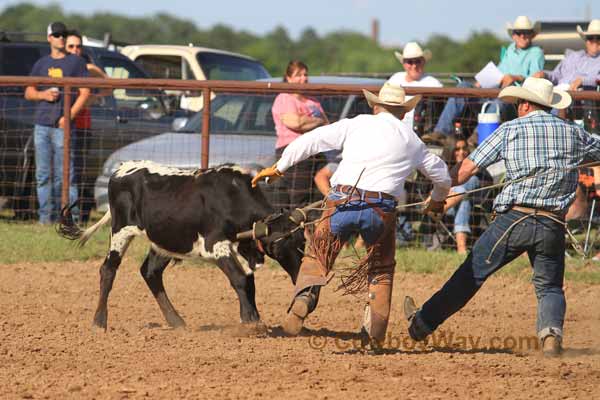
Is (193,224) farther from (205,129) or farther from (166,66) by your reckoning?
(166,66)

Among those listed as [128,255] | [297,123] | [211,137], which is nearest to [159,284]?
[128,255]

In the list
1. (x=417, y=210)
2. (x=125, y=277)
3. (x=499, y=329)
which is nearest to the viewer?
(x=499, y=329)

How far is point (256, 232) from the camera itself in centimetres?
773

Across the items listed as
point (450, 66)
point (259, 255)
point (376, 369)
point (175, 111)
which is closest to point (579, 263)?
point (259, 255)

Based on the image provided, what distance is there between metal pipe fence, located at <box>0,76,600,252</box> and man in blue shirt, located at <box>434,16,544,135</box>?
0.09 m

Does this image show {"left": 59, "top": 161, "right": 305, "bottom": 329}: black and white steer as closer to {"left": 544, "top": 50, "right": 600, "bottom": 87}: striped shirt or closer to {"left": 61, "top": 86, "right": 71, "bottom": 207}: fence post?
{"left": 61, "top": 86, "right": 71, "bottom": 207}: fence post

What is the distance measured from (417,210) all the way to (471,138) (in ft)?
3.10

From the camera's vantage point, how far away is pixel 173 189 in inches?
328

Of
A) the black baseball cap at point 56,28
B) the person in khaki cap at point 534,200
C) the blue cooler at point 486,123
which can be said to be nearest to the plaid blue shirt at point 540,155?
the person in khaki cap at point 534,200

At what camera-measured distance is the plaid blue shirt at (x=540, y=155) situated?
7.20m

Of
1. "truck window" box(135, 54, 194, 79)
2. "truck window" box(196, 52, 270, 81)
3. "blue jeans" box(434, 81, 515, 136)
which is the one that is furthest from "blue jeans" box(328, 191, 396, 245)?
"truck window" box(135, 54, 194, 79)

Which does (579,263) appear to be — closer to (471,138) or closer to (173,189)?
(471,138)

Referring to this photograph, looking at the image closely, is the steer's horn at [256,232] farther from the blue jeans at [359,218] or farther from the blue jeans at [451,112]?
the blue jeans at [451,112]

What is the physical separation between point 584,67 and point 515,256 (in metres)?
5.02
